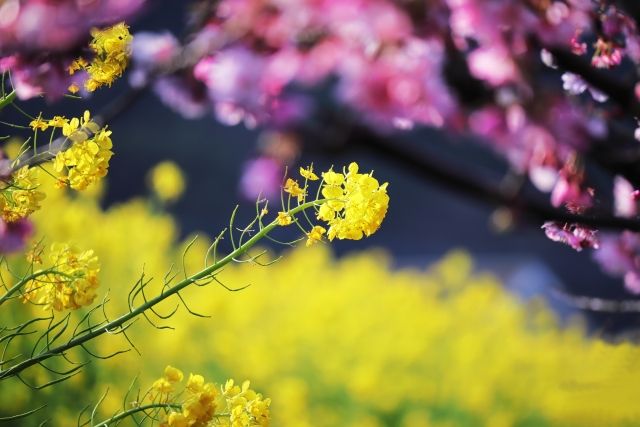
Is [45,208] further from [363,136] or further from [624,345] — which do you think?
[363,136]

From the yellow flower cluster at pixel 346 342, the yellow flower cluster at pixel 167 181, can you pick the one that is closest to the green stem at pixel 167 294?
the yellow flower cluster at pixel 346 342

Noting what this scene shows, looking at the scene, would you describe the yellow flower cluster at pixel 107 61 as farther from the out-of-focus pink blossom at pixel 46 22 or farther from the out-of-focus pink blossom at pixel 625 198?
the out-of-focus pink blossom at pixel 625 198

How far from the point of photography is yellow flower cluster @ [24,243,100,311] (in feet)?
2.79

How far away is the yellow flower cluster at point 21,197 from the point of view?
85cm

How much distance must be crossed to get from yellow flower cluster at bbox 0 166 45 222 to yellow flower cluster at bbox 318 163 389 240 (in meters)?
0.29

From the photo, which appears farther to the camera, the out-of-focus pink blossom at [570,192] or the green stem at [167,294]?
the green stem at [167,294]

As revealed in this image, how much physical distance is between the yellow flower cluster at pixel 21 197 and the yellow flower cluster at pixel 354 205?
295 millimetres

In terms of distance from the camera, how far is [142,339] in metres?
2.10

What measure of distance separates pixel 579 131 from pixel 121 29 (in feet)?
1.88

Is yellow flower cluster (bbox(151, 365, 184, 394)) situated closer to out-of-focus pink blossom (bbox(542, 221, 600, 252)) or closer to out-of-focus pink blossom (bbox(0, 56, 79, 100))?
out-of-focus pink blossom (bbox(0, 56, 79, 100))

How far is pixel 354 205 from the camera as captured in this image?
0.81m

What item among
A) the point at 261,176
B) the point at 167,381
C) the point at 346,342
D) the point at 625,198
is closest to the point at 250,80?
the point at 261,176

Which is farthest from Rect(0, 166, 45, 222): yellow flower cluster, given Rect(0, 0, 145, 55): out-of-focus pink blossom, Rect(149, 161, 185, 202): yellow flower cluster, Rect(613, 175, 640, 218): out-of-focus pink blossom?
Rect(149, 161, 185, 202): yellow flower cluster

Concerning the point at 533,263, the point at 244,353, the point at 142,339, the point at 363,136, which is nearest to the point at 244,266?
the point at 244,353
